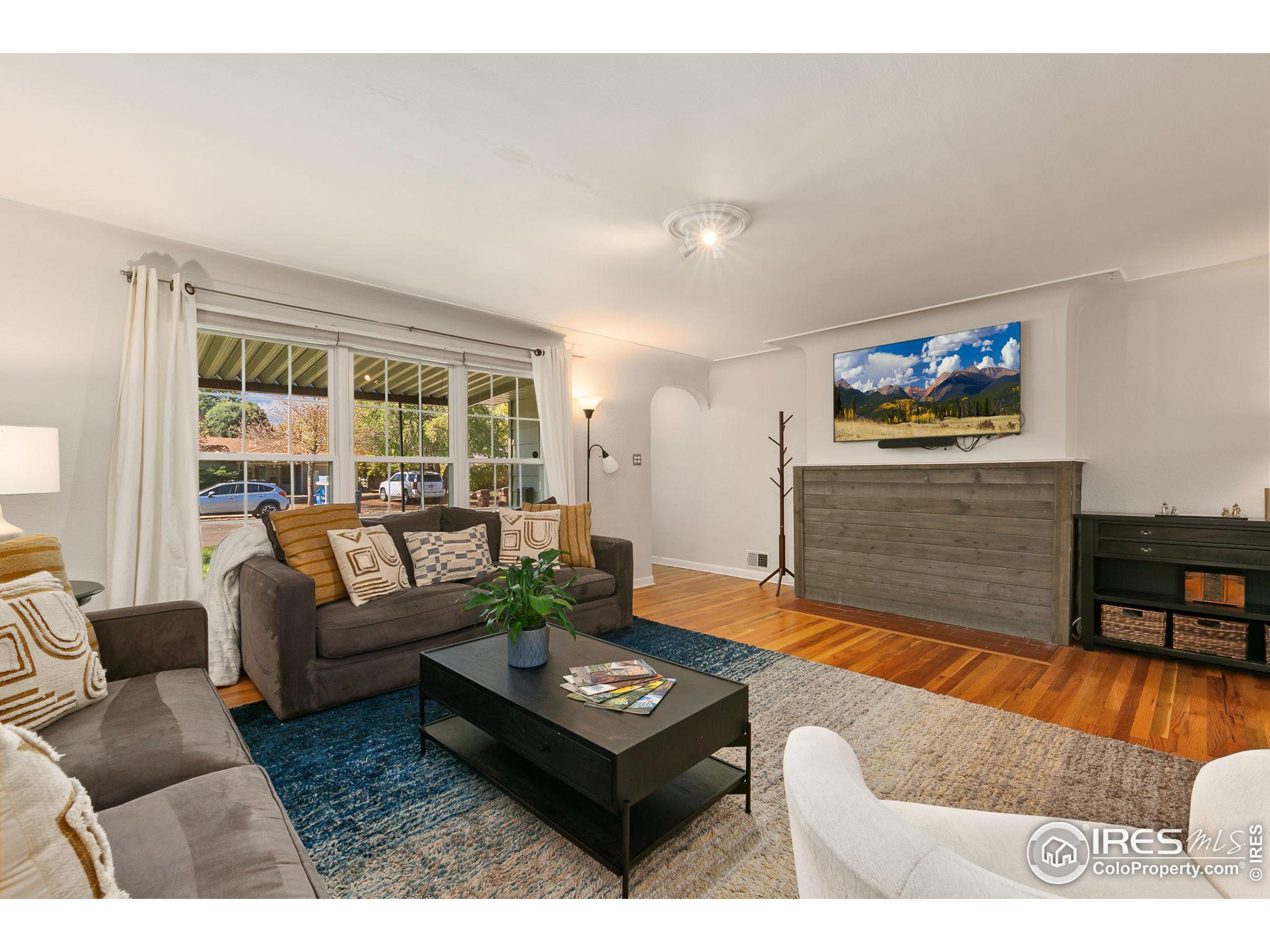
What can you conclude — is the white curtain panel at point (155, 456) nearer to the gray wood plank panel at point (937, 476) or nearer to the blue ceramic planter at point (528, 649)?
the blue ceramic planter at point (528, 649)

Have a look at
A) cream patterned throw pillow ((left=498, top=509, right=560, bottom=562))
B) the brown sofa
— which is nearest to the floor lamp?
cream patterned throw pillow ((left=498, top=509, right=560, bottom=562))

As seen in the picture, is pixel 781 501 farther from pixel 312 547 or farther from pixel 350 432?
pixel 312 547

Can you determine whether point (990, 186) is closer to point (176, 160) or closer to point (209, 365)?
point (176, 160)

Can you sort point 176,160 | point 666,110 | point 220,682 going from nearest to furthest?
1. point 666,110
2. point 176,160
3. point 220,682

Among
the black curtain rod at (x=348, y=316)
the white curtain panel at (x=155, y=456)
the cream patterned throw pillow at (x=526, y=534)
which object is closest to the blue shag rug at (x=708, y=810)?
the white curtain panel at (x=155, y=456)

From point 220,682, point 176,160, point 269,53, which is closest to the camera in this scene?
point 269,53

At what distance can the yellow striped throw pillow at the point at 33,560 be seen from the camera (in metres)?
1.69

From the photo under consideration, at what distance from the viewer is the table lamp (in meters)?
2.09

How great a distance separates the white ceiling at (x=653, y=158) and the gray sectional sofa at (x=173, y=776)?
1.74 meters

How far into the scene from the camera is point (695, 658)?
3.31 meters

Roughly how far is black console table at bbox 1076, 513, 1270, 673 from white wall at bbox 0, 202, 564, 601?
5675 millimetres
